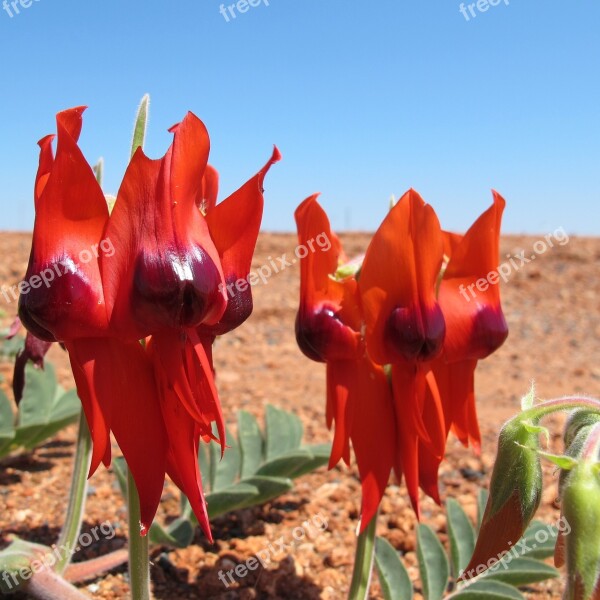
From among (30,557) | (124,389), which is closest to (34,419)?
(30,557)

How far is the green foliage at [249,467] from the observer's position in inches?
63.6

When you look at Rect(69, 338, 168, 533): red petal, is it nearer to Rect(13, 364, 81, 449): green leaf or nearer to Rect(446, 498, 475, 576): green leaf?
Rect(446, 498, 475, 576): green leaf

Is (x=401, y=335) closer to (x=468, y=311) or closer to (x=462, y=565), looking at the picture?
(x=468, y=311)

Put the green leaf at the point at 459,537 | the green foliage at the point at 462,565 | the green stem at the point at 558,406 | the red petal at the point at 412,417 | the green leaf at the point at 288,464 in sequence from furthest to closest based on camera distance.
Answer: the green leaf at the point at 288,464
the green leaf at the point at 459,537
the green foliage at the point at 462,565
the red petal at the point at 412,417
the green stem at the point at 558,406

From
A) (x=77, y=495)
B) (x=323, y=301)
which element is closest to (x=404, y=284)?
(x=323, y=301)

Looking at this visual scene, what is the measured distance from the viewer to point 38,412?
2.04m

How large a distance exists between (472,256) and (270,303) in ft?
16.2

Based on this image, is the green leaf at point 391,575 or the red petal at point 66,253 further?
the green leaf at point 391,575

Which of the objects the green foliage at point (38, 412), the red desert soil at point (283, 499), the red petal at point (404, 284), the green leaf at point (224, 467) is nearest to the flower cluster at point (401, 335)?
the red petal at point (404, 284)

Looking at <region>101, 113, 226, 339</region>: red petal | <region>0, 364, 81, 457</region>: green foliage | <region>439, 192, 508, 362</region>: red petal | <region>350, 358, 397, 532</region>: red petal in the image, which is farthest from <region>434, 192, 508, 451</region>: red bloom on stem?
<region>0, 364, 81, 457</region>: green foliage

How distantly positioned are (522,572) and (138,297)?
102 centimetres

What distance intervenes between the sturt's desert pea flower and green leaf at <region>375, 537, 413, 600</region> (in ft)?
2.21

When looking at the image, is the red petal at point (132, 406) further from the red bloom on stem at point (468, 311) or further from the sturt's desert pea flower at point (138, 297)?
the red bloom on stem at point (468, 311)

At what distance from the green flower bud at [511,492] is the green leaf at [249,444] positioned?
38.1 inches
